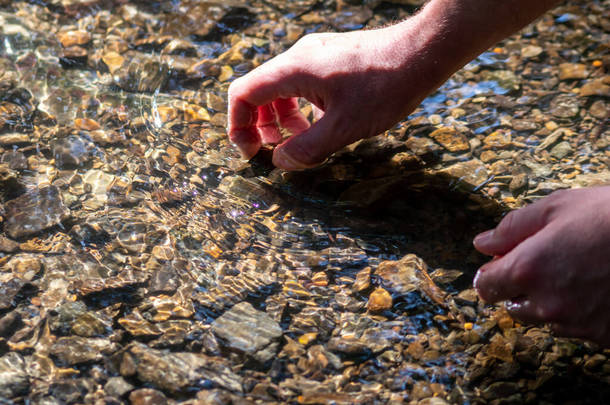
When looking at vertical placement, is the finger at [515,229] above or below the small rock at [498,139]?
above

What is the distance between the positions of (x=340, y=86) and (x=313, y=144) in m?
0.25

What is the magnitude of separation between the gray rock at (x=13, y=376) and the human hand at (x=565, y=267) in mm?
1558

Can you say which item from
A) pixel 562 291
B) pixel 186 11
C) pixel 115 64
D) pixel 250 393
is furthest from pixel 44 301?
pixel 186 11

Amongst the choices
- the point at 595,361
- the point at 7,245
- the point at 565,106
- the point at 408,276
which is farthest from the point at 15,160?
the point at 565,106

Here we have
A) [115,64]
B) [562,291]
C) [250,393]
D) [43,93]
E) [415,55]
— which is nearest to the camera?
[562,291]

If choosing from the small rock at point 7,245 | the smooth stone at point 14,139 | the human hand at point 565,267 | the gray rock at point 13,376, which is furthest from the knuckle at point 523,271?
the smooth stone at point 14,139

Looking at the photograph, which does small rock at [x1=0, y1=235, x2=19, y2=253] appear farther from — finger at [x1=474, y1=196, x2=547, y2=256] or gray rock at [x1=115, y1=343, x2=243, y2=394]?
finger at [x1=474, y1=196, x2=547, y2=256]

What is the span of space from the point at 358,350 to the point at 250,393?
399mm

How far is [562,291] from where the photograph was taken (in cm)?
160

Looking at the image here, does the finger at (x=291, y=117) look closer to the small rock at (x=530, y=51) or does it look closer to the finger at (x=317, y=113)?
the finger at (x=317, y=113)

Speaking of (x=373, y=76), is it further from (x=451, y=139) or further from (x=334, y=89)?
(x=451, y=139)

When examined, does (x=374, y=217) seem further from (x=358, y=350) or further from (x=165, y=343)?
(x=165, y=343)

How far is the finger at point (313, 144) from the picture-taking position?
2125 mm

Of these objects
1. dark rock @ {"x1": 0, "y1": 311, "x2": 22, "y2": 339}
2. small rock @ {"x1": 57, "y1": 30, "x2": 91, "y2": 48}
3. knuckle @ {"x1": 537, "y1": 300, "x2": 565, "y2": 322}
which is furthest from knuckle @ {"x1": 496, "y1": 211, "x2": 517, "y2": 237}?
small rock @ {"x1": 57, "y1": 30, "x2": 91, "y2": 48}
